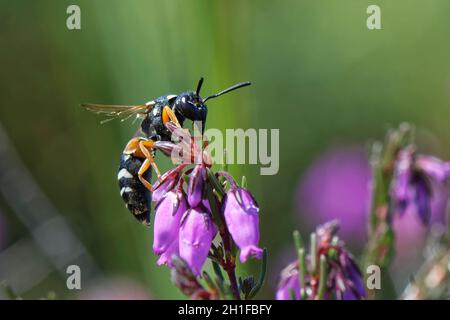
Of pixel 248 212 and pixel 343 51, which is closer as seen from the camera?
pixel 248 212

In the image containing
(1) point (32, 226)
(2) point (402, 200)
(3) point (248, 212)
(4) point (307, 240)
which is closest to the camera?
(3) point (248, 212)

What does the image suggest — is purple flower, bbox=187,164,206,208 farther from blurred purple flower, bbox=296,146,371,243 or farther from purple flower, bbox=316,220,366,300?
blurred purple flower, bbox=296,146,371,243

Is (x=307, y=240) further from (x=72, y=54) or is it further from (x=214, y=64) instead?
(x=72, y=54)

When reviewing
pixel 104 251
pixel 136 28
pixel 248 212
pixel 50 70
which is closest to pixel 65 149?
pixel 50 70

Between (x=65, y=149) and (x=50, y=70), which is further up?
(x=50, y=70)

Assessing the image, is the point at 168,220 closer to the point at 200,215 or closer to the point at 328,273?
the point at 200,215

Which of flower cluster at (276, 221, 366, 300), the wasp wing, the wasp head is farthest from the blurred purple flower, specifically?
the wasp head
